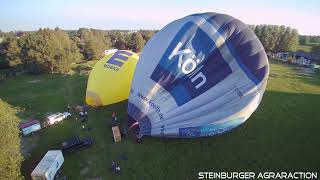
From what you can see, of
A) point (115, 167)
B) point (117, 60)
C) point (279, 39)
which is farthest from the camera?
point (279, 39)

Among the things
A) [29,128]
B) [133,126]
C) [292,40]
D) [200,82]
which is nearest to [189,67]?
[200,82]

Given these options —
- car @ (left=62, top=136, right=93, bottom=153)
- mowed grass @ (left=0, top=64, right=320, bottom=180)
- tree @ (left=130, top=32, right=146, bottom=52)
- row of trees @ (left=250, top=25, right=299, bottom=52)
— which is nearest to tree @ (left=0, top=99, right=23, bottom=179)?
mowed grass @ (left=0, top=64, right=320, bottom=180)

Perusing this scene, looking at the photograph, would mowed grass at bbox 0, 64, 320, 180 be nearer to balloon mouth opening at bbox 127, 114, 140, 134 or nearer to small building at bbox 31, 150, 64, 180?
small building at bbox 31, 150, 64, 180

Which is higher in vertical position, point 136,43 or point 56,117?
point 56,117

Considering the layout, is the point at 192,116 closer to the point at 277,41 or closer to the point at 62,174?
the point at 62,174

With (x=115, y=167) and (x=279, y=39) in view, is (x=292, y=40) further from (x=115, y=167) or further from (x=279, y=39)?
(x=115, y=167)

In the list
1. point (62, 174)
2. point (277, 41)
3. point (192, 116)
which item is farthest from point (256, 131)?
point (277, 41)
